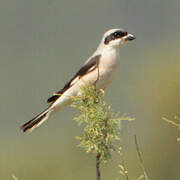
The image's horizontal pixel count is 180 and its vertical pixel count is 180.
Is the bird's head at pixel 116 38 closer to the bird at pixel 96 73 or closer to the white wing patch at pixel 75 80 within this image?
the bird at pixel 96 73

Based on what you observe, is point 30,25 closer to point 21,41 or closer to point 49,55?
point 21,41

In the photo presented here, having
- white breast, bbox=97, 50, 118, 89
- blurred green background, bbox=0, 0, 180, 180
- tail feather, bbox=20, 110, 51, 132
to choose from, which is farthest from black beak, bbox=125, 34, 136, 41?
tail feather, bbox=20, 110, 51, 132

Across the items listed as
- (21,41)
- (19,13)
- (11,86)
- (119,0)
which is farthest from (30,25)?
(11,86)

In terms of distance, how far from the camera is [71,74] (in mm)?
89375

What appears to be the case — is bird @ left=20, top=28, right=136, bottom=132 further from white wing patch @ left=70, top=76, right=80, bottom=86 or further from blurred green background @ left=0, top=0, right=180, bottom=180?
blurred green background @ left=0, top=0, right=180, bottom=180

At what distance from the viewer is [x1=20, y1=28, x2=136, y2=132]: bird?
187 inches

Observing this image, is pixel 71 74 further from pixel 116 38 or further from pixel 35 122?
pixel 35 122

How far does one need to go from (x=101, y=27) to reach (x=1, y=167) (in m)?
112

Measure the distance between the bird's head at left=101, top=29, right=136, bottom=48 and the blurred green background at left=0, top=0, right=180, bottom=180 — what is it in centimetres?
47

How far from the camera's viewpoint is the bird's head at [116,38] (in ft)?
16.9

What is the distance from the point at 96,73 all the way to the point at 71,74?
84602 mm

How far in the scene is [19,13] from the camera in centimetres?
12506

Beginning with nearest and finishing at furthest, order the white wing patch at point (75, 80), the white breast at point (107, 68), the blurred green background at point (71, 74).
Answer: the white breast at point (107, 68)
the white wing patch at point (75, 80)
the blurred green background at point (71, 74)

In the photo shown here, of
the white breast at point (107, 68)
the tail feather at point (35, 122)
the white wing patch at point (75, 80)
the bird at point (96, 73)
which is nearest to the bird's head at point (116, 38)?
the bird at point (96, 73)
